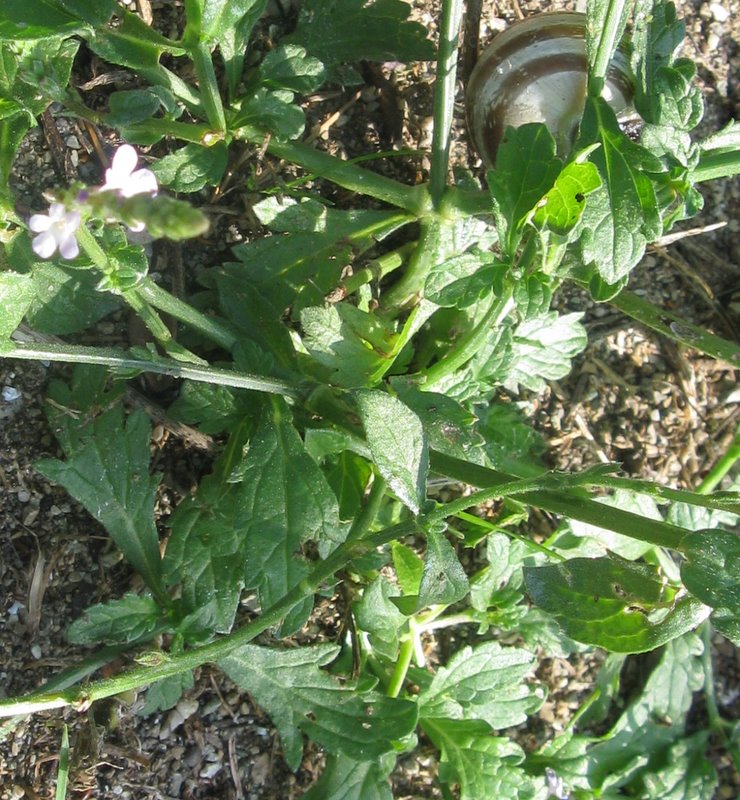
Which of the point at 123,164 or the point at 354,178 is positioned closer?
the point at 123,164

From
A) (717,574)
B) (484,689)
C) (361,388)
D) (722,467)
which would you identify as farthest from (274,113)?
A: (722,467)

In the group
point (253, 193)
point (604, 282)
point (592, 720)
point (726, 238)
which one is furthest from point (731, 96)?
point (592, 720)

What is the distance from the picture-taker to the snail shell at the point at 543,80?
2559 millimetres

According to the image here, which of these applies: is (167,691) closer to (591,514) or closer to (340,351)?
(340,351)

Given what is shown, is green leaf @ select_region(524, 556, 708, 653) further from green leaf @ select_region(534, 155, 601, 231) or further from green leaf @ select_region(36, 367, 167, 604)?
green leaf @ select_region(36, 367, 167, 604)

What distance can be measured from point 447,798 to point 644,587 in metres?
1.11

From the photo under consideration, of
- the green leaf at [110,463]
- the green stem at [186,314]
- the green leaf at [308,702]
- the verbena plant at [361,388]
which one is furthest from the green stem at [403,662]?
the green stem at [186,314]

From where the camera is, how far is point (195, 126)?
229 centimetres

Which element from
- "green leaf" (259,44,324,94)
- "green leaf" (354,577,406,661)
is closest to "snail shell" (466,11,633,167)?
"green leaf" (259,44,324,94)

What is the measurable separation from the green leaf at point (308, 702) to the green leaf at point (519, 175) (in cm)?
120

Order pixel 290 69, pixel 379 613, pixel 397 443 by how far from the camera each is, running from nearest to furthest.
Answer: pixel 397 443 → pixel 290 69 → pixel 379 613

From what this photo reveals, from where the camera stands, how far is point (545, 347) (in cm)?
271

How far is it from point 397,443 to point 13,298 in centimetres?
85

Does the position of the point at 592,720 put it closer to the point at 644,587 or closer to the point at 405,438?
the point at 644,587
